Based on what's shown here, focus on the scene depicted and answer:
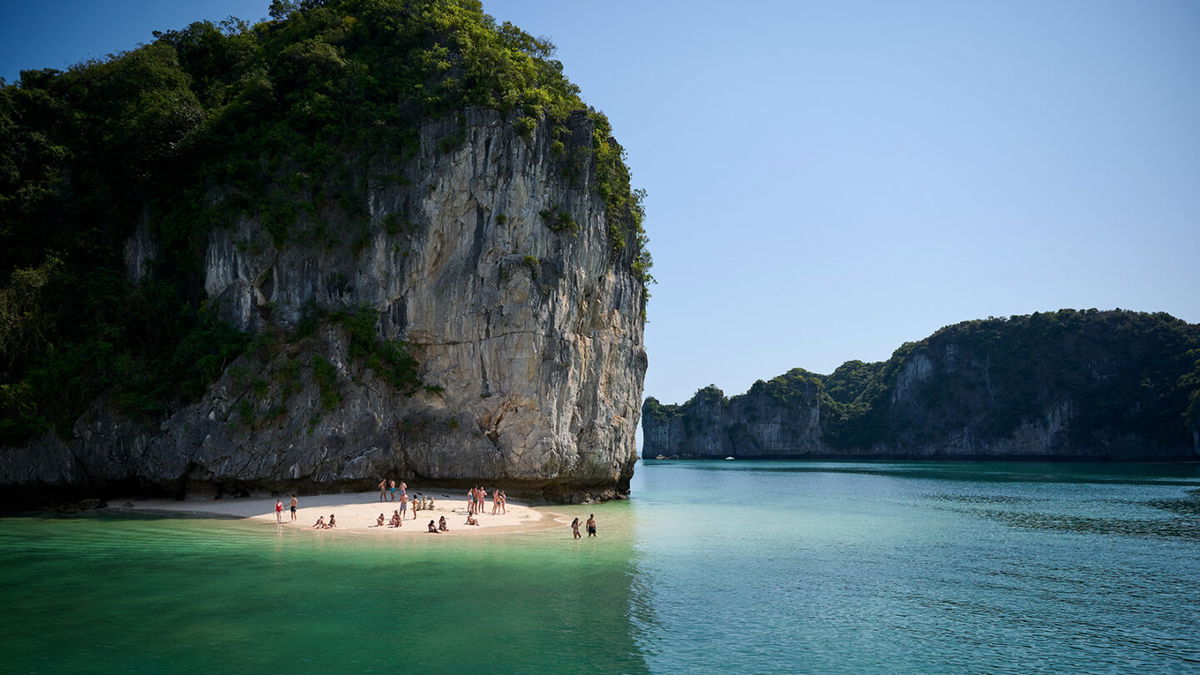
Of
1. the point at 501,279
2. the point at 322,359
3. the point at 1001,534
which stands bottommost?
the point at 1001,534

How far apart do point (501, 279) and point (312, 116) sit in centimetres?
1359

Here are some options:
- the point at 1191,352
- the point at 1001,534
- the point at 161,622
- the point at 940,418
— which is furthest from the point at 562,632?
the point at 940,418

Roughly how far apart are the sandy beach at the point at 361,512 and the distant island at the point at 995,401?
310 ft

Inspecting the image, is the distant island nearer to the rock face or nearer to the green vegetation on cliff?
the rock face

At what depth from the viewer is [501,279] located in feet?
120

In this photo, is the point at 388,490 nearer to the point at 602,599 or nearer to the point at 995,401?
the point at 602,599

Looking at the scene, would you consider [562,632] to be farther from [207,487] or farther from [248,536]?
[207,487]

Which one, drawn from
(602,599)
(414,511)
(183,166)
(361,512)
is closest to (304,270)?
(183,166)

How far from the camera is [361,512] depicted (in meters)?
30.6

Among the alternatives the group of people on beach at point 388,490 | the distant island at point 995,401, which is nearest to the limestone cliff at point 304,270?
the group of people on beach at point 388,490

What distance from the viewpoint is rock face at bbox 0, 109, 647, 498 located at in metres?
33.3

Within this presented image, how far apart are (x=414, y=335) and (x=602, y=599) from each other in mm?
23055

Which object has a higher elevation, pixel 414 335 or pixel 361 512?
pixel 414 335

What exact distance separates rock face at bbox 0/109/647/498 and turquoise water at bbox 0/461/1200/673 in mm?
5355
